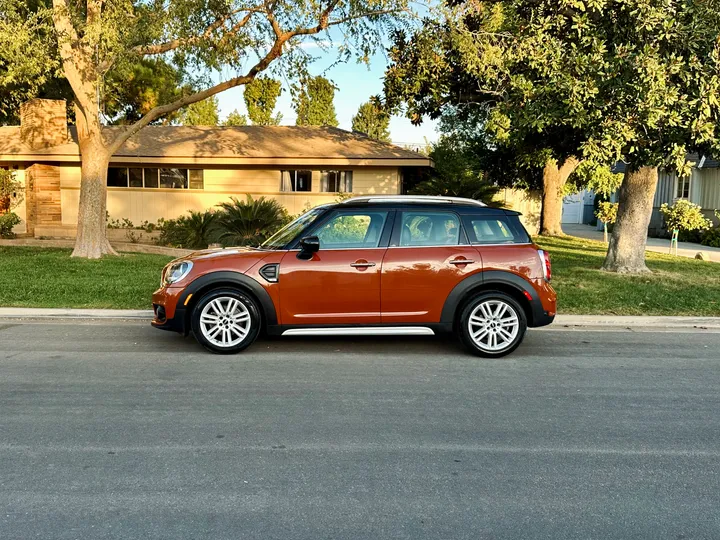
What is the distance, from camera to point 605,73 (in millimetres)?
10008

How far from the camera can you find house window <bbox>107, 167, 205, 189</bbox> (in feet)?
72.6

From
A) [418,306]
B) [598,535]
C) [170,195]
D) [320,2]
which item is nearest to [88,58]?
[320,2]

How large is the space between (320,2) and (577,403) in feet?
36.8

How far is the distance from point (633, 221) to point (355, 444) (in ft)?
35.3

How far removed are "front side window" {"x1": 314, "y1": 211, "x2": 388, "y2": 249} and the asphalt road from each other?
123 cm

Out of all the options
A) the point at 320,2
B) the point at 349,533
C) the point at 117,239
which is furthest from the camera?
the point at 117,239

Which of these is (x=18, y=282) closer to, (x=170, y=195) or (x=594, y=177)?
(x=170, y=195)

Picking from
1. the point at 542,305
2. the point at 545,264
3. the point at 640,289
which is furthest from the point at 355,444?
the point at 640,289

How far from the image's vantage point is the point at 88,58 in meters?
15.2

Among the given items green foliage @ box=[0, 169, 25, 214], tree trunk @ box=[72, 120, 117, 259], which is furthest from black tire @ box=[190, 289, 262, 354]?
green foliage @ box=[0, 169, 25, 214]

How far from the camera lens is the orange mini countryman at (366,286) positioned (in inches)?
273

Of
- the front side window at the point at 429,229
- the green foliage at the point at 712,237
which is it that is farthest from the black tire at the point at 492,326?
the green foliage at the point at 712,237

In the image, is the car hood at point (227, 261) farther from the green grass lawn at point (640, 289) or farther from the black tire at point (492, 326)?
the green grass lawn at point (640, 289)

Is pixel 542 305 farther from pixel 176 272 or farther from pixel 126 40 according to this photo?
pixel 126 40
